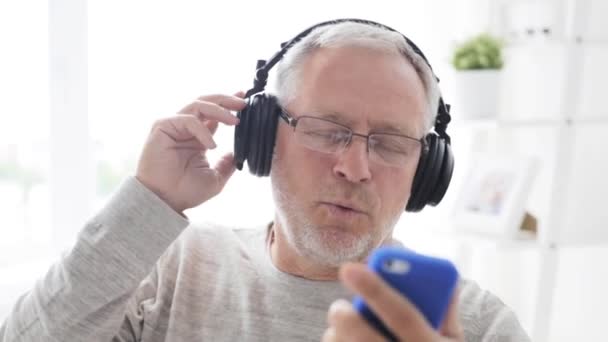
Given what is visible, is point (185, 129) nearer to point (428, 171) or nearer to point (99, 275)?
point (99, 275)

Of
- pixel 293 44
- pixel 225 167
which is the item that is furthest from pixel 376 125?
pixel 225 167

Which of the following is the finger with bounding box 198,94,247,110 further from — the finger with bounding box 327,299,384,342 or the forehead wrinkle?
the finger with bounding box 327,299,384,342

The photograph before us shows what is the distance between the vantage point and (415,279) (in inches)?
20.4

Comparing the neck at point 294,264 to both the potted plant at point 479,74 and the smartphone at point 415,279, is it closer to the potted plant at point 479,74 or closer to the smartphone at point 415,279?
the smartphone at point 415,279

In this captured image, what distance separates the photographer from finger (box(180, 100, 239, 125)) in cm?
110

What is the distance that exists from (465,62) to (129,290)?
1.58 metres

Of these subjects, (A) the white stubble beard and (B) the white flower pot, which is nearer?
(A) the white stubble beard

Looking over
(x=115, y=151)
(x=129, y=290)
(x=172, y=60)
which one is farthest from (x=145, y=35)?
(x=129, y=290)

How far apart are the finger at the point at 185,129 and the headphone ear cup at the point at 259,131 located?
6cm

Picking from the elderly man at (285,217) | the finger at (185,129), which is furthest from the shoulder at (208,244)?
the finger at (185,129)

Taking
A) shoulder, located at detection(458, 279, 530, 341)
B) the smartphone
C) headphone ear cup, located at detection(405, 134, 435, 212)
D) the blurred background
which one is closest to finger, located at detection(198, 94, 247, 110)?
headphone ear cup, located at detection(405, 134, 435, 212)

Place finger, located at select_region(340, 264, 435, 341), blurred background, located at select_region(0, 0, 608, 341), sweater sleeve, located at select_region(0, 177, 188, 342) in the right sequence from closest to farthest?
1. finger, located at select_region(340, 264, 435, 341)
2. sweater sleeve, located at select_region(0, 177, 188, 342)
3. blurred background, located at select_region(0, 0, 608, 341)

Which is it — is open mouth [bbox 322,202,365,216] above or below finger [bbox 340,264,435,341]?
below

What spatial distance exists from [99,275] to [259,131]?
1.24ft
